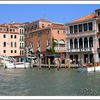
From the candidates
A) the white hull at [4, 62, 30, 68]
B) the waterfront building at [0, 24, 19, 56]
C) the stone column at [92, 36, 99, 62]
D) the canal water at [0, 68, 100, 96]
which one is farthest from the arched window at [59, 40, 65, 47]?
the canal water at [0, 68, 100, 96]

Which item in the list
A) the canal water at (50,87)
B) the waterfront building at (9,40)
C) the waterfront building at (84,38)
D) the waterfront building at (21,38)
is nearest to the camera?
the canal water at (50,87)

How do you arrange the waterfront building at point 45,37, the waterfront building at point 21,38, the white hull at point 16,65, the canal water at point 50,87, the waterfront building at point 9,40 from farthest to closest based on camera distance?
the waterfront building at point 21,38
the waterfront building at point 9,40
the waterfront building at point 45,37
the white hull at point 16,65
the canal water at point 50,87

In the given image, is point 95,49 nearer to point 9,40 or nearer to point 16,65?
point 16,65

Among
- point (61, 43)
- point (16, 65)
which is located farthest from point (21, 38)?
point (16, 65)

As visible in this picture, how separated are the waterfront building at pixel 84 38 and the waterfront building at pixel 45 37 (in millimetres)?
1673

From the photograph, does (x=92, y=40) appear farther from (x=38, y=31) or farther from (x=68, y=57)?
(x=38, y=31)

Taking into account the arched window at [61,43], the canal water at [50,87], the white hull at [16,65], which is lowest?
the canal water at [50,87]

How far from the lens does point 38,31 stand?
81.6 feet

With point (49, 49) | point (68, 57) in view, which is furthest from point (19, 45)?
point (68, 57)

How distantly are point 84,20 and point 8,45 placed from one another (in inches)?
394

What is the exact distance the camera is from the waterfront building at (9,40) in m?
27.3

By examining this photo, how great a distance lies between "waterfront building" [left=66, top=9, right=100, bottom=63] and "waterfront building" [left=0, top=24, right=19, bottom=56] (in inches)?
318

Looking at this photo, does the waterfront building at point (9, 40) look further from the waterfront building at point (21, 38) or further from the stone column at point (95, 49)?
the stone column at point (95, 49)

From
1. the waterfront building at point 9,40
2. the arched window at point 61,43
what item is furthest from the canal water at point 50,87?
the waterfront building at point 9,40
